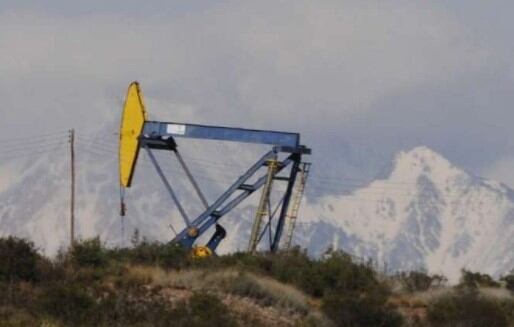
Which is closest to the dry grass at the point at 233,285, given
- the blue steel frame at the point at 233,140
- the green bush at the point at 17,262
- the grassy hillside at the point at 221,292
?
the grassy hillside at the point at 221,292

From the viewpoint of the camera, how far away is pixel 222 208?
65.1 metres

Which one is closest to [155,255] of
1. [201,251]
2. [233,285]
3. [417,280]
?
[201,251]

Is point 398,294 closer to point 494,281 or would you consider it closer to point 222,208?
point 494,281

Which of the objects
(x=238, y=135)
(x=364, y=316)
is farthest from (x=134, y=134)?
(x=364, y=316)

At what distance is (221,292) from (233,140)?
14.0 metres

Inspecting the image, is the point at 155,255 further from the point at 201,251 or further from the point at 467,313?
the point at 467,313

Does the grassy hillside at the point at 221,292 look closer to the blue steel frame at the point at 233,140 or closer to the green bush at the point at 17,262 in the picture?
the green bush at the point at 17,262

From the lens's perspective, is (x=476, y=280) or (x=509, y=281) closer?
(x=509, y=281)

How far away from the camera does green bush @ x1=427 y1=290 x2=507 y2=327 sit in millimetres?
49969

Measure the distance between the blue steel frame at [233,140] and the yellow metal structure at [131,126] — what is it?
0.27m

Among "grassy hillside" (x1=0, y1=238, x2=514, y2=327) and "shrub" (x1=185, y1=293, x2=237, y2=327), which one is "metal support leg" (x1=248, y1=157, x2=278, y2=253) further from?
"shrub" (x1=185, y1=293, x2=237, y2=327)

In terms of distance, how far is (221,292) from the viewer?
5231 cm

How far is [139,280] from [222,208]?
43.0 ft

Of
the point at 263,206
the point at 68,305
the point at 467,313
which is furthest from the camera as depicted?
the point at 263,206
